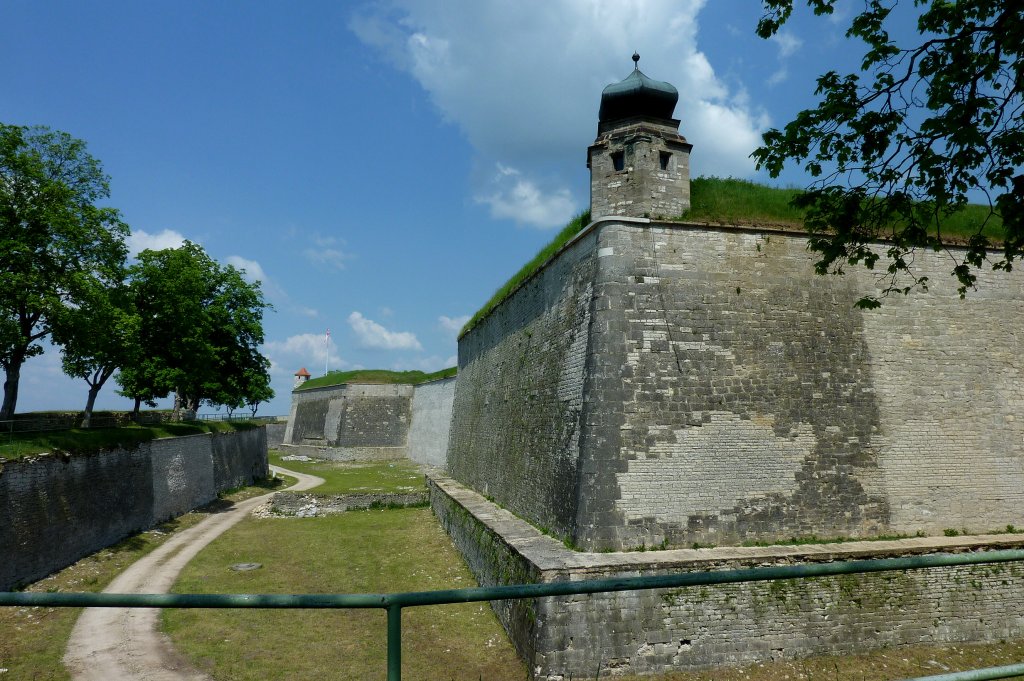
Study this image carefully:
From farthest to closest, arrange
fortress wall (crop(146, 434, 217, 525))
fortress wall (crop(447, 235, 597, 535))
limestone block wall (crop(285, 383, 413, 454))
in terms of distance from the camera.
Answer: limestone block wall (crop(285, 383, 413, 454)) → fortress wall (crop(146, 434, 217, 525)) → fortress wall (crop(447, 235, 597, 535))

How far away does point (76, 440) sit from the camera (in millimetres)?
17109

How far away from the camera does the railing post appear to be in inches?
94.2

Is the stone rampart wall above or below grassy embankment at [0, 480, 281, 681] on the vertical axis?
above

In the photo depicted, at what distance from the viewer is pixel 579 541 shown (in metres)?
10.6

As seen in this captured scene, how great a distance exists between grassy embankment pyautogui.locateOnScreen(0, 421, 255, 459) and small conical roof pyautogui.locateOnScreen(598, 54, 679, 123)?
54.4 feet

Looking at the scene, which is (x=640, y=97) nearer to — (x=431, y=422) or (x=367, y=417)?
(x=431, y=422)

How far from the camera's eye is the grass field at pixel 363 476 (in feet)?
92.3

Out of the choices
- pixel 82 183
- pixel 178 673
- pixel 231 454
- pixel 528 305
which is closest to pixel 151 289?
pixel 82 183

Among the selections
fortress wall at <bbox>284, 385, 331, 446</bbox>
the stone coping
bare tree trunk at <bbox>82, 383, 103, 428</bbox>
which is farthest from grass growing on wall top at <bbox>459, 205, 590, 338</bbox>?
fortress wall at <bbox>284, 385, 331, 446</bbox>

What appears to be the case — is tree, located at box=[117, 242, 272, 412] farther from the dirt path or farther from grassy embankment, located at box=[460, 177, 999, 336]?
grassy embankment, located at box=[460, 177, 999, 336]

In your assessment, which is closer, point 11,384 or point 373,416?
point 11,384

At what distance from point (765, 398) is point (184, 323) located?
23929 millimetres

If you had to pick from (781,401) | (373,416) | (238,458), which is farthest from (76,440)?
(373,416)

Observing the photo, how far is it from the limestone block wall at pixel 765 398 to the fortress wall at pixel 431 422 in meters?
21.2
